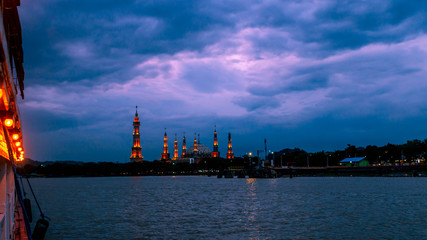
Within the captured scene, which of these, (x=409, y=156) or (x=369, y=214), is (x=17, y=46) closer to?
(x=369, y=214)

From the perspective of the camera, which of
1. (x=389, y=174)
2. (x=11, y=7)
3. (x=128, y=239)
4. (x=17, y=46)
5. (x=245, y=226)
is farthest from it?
(x=389, y=174)

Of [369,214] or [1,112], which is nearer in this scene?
[1,112]

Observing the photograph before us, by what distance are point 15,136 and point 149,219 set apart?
1169 inches

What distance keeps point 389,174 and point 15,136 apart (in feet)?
647

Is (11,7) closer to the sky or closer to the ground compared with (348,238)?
closer to the sky

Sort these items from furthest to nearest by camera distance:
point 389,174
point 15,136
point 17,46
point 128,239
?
point 389,174
point 128,239
point 15,136
point 17,46

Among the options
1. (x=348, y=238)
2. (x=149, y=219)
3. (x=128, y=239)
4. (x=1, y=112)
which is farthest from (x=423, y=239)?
(x=1, y=112)

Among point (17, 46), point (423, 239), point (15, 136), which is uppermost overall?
point (17, 46)

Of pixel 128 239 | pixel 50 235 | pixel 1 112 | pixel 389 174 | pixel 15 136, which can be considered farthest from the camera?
pixel 389 174

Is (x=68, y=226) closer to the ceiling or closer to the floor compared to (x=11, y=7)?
closer to the floor

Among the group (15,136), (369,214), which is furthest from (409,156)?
(15,136)

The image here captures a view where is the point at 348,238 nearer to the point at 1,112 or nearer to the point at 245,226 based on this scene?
the point at 245,226

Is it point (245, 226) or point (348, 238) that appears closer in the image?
point (348, 238)

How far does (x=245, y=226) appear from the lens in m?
37.3
